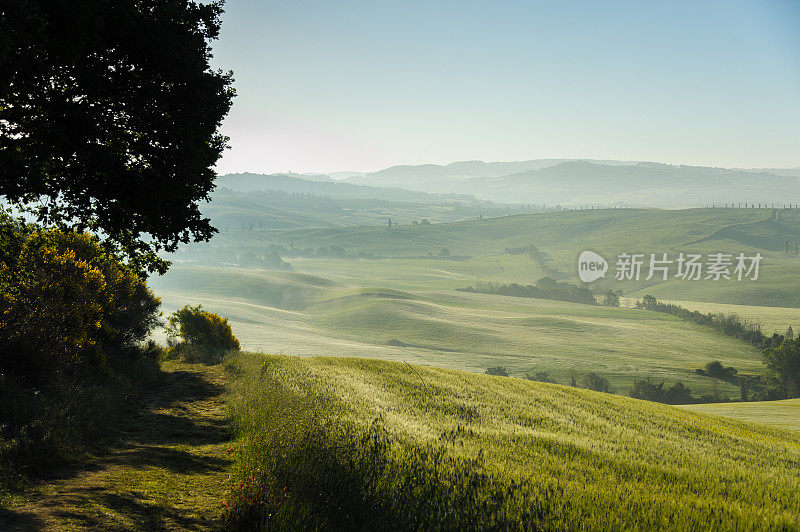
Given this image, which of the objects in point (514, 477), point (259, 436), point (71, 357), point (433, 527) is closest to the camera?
point (433, 527)

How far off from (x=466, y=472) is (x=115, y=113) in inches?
466

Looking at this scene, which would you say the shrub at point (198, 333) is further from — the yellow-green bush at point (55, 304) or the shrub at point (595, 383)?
the shrub at point (595, 383)

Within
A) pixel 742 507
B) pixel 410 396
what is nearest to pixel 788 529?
pixel 742 507

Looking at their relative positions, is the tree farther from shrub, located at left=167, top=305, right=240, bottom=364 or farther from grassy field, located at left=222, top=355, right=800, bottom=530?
shrub, located at left=167, top=305, right=240, bottom=364

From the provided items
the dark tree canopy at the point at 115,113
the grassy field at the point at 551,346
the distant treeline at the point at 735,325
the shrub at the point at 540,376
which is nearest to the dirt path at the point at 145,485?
the dark tree canopy at the point at 115,113

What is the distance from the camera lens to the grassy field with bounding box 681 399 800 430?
3759 centimetres

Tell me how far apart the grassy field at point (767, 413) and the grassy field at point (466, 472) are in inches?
974

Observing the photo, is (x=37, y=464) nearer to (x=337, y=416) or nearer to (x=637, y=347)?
(x=337, y=416)

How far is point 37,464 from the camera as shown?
9000mm

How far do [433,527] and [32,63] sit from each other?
36.5 ft

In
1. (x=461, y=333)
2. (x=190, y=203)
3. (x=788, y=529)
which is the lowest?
(x=461, y=333)

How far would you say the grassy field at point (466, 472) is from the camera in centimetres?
700

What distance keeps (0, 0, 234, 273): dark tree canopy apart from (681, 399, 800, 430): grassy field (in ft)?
129

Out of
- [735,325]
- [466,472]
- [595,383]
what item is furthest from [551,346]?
[466,472]
